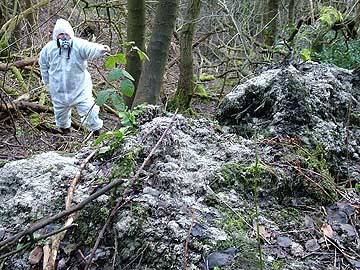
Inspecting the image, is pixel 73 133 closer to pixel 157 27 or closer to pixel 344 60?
pixel 157 27

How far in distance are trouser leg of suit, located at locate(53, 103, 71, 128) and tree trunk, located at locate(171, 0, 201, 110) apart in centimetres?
174

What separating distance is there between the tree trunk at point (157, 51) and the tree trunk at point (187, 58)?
7.59 feet

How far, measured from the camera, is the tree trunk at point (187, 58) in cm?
736

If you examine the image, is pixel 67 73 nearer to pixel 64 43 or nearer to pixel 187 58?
pixel 64 43

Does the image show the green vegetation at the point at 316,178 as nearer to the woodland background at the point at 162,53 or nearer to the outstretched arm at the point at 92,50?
the woodland background at the point at 162,53

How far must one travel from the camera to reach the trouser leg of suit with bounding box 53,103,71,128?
693 centimetres

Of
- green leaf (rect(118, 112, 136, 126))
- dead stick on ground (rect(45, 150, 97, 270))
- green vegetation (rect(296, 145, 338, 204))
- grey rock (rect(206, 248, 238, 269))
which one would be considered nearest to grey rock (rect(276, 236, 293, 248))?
grey rock (rect(206, 248, 238, 269))

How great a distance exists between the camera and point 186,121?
2.65 metres

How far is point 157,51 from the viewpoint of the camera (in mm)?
4961

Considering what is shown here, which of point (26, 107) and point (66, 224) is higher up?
point (66, 224)

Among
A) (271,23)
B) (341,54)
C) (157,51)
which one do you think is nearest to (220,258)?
(157,51)

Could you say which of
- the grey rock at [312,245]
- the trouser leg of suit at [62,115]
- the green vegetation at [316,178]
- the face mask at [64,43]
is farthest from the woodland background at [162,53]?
the grey rock at [312,245]

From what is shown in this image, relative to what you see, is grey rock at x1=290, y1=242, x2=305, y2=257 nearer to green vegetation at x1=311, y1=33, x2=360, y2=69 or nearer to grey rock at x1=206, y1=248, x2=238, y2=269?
grey rock at x1=206, y1=248, x2=238, y2=269

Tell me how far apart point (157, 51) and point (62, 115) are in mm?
2595
